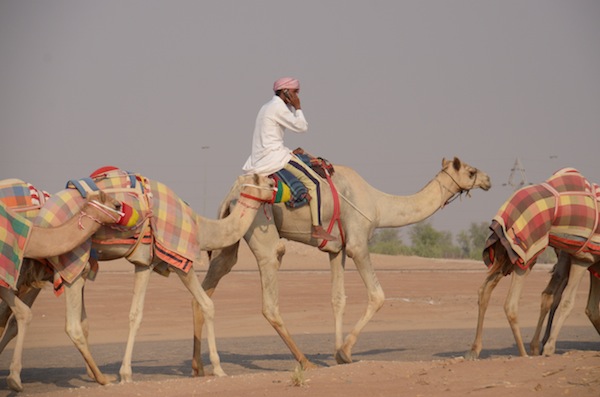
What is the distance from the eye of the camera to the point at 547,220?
12.6m

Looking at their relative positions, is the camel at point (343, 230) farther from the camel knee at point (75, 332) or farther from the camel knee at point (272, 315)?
the camel knee at point (75, 332)

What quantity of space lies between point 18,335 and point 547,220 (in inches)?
240

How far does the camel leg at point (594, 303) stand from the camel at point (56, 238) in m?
6.44

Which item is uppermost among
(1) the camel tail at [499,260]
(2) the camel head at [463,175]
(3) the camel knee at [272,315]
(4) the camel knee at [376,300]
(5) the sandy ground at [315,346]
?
(2) the camel head at [463,175]

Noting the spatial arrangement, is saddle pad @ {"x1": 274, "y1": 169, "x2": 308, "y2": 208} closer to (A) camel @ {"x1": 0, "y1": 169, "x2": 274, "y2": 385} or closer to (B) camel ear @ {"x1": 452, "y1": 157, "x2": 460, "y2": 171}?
(A) camel @ {"x1": 0, "y1": 169, "x2": 274, "y2": 385}

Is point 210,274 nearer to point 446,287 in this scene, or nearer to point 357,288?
point 357,288

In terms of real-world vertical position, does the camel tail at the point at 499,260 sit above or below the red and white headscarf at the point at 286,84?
below

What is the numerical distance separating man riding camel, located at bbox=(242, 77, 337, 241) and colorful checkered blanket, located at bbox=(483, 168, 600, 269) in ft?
6.87

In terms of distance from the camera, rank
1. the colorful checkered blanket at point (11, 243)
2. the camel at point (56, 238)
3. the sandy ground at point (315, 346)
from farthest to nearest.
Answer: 1. the camel at point (56, 238)
2. the colorful checkered blanket at point (11, 243)
3. the sandy ground at point (315, 346)

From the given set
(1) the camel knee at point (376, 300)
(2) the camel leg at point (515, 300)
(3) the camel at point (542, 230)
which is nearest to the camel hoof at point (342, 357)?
(1) the camel knee at point (376, 300)

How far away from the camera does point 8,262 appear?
10133 mm

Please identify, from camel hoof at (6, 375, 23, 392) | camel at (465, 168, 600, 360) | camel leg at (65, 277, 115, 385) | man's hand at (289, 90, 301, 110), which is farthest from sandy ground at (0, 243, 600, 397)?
man's hand at (289, 90, 301, 110)

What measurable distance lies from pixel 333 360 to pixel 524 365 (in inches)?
162

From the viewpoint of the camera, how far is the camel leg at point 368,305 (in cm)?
1286
